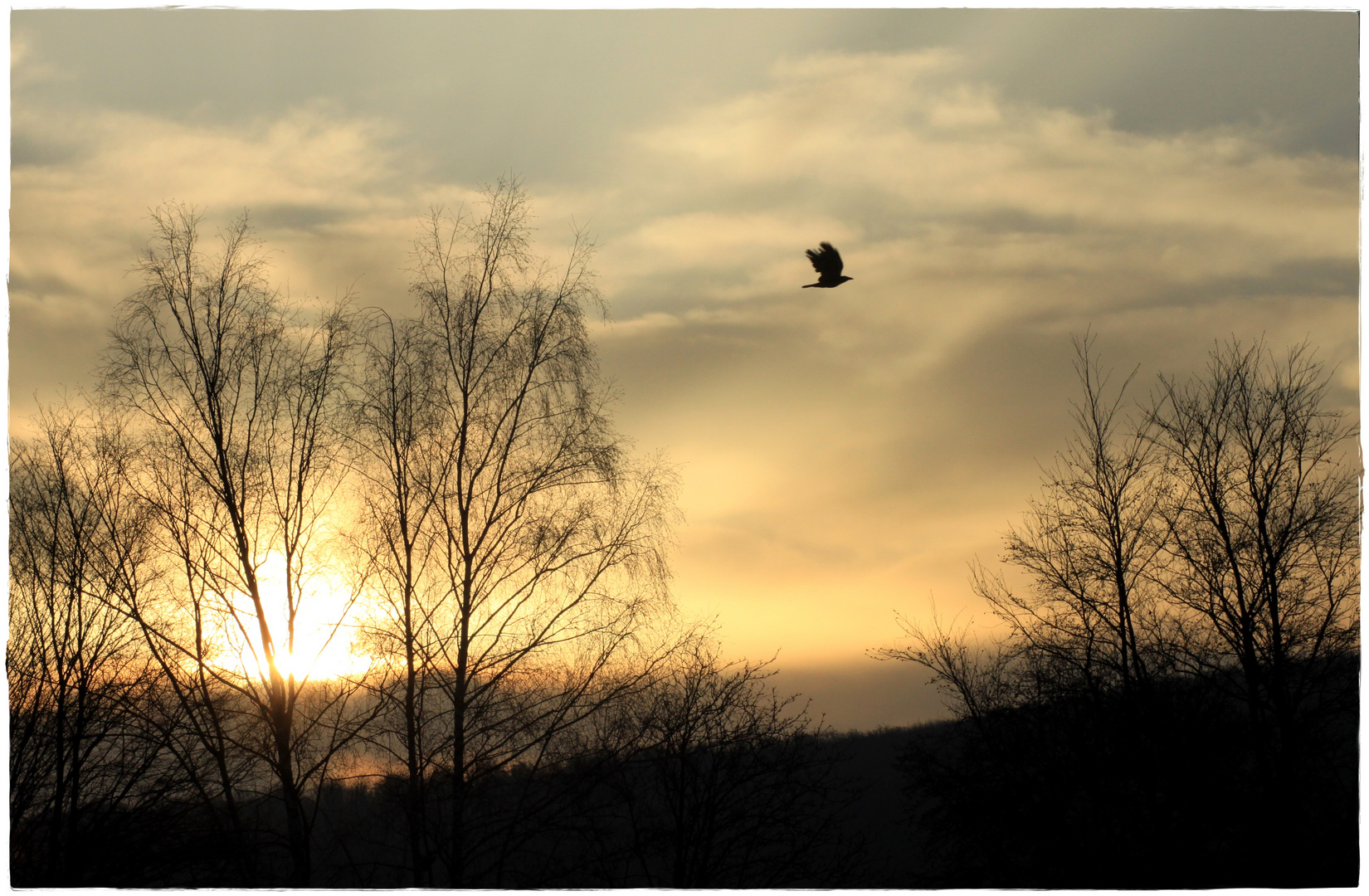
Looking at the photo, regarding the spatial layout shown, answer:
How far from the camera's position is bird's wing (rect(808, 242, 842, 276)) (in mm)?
8852

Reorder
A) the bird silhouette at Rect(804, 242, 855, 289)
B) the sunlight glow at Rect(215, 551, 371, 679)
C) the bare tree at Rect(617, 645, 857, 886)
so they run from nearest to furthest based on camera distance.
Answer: the bird silhouette at Rect(804, 242, 855, 289), the sunlight glow at Rect(215, 551, 371, 679), the bare tree at Rect(617, 645, 857, 886)

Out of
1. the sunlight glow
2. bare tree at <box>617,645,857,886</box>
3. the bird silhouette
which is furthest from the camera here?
bare tree at <box>617,645,857,886</box>

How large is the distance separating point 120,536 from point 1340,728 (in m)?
13.8

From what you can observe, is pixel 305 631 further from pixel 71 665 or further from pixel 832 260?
pixel 832 260

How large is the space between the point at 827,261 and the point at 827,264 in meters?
0.03

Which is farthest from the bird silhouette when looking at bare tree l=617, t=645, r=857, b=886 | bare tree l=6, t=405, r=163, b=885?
bare tree l=6, t=405, r=163, b=885

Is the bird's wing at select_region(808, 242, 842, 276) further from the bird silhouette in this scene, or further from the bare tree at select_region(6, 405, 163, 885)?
the bare tree at select_region(6, 405, 163, 885)

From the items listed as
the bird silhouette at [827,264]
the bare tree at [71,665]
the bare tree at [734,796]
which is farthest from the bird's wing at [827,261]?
the bare tree at [71,665]

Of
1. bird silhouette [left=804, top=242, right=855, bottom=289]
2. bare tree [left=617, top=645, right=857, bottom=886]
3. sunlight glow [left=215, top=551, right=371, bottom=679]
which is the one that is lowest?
bare tree [left=617, top=645, right=857, bottom=886]

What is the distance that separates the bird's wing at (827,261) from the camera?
8852 millimetres

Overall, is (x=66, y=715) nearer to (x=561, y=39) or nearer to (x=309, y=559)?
(x=309, y=559)

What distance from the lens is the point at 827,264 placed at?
8.89m

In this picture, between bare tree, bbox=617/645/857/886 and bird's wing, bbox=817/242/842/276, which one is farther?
bare tree, bbox=617/645/857/886

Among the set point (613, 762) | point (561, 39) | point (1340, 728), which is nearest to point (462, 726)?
point (613, 762)
